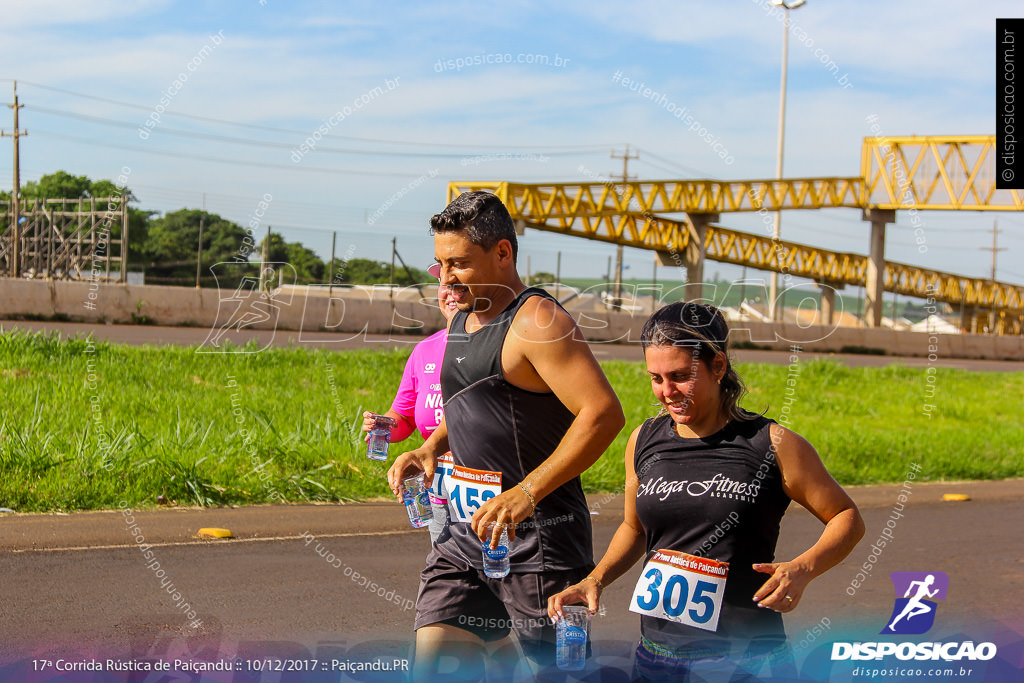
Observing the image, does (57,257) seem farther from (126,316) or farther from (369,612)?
(369,612)

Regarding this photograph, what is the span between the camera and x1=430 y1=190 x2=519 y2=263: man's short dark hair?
10.4 ft

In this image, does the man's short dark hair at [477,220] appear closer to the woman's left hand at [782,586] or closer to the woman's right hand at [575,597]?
the woman's right hand at [575,597]

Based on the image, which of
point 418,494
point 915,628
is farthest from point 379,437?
point 915,628

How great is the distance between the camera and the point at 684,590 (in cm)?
288

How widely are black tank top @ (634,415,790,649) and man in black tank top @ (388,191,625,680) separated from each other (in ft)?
0.79

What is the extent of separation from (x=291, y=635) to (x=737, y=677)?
2908 mm

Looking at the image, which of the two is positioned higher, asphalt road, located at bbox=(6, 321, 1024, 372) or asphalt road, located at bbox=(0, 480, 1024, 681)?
asphalt road, located at bbox=(6, 321, 1024, 372)

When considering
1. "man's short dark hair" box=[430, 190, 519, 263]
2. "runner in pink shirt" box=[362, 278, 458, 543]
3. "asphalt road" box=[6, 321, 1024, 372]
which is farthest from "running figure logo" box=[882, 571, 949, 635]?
"asphalt road" box=[6, 321, 1024, 372]

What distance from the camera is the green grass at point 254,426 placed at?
770cm

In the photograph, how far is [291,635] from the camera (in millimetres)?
5090

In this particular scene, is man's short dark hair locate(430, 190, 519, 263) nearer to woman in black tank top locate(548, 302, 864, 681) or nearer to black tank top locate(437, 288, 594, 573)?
black tank top locate(437, 288, 594, 573)

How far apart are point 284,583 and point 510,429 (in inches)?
130

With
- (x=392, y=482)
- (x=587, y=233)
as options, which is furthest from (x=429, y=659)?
(x=587, y=233)

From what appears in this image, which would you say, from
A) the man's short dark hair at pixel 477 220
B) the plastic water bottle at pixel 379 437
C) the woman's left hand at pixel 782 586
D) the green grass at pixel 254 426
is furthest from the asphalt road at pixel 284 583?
the man's short dark hair at pixel 477 220
